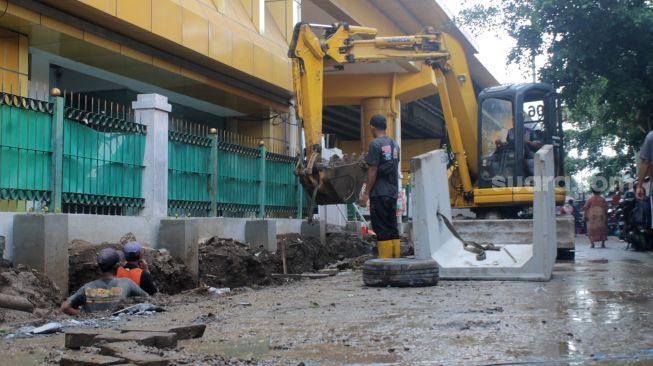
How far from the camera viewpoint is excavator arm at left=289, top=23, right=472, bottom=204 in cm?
1152

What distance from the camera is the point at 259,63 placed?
13.8m

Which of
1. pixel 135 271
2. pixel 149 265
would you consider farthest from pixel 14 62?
pixel 135 271

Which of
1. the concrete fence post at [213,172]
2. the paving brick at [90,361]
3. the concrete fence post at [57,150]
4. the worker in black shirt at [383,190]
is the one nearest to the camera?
the paving brick at [90,361]

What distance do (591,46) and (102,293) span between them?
14278 mm

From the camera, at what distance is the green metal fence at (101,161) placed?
7941 mm

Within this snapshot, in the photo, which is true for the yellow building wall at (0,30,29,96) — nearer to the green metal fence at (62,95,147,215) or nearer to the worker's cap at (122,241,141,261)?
the green metal fence at (62,95,147,215)

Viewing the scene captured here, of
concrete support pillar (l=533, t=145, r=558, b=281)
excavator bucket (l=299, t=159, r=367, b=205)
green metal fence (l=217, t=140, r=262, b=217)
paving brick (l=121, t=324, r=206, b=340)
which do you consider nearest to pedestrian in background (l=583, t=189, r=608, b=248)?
excavator bucket (l=299, t=159, r=367, b=205)

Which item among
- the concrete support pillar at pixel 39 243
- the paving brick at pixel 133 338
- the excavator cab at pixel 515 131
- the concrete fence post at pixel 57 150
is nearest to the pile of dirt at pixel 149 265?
the concrete support pillar at pixel 39 243

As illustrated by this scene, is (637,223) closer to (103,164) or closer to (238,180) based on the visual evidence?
(238,180)

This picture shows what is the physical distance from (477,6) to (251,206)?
1021 centimetres

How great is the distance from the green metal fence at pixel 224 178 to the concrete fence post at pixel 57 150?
2347 mm

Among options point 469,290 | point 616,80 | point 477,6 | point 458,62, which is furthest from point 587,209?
point 469,290

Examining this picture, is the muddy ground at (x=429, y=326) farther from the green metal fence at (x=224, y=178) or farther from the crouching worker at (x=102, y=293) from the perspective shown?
the green metal fence at (x=224, y=178)

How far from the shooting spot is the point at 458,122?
42.3 feet
